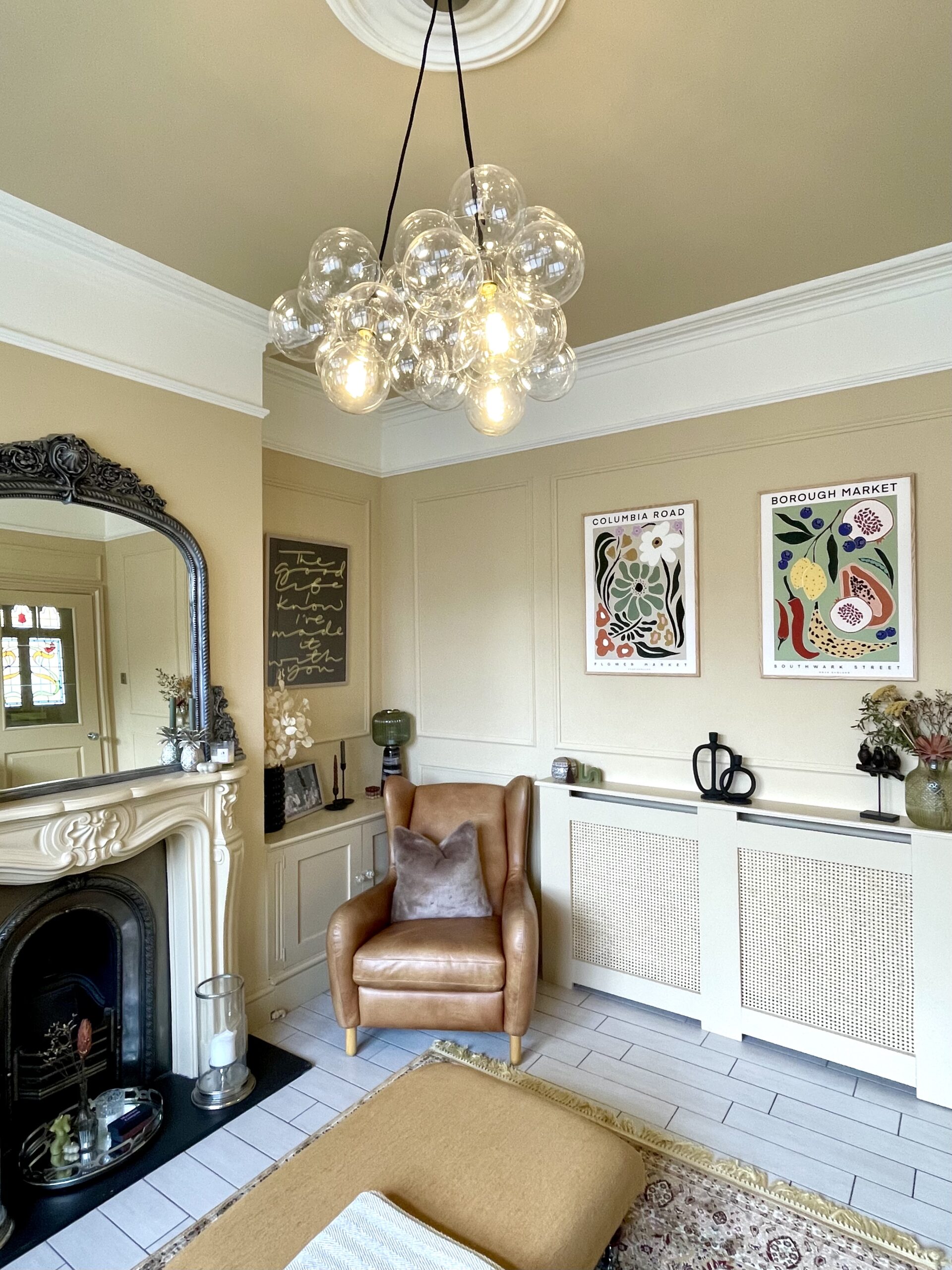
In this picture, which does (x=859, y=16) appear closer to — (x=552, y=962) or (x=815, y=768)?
(x=815, y=768)

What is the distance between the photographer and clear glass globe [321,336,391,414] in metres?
1.55

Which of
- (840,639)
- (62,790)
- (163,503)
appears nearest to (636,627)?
(840,639)

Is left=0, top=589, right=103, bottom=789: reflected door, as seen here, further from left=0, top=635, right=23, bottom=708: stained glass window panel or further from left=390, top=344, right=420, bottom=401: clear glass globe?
left=390, top=344, right=420, bottom=401: clear glass globe

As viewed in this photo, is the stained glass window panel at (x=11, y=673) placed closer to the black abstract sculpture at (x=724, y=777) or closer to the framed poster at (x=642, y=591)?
the framed poster at (x=642, y=591)

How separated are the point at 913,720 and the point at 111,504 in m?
3.00

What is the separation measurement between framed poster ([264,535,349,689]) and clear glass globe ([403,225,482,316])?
7.56 ft

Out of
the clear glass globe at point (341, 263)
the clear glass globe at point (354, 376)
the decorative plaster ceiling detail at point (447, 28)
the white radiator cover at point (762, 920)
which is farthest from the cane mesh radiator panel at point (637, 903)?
the decorative plaster ceiling detail at point (447, 28)

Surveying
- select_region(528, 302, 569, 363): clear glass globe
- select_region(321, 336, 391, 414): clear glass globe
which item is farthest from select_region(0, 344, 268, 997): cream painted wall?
select_region(528, 302, 569, 363): clear glass globe

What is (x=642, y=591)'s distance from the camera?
3.22 metres

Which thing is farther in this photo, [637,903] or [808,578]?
[637,903]

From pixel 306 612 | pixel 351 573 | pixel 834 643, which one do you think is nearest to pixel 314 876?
pixel 306 612

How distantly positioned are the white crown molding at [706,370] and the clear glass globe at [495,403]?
65.8 inches

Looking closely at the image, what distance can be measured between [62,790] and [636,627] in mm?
2392

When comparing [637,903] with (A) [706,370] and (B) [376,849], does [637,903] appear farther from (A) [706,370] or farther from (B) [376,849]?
(A) [706,370]
